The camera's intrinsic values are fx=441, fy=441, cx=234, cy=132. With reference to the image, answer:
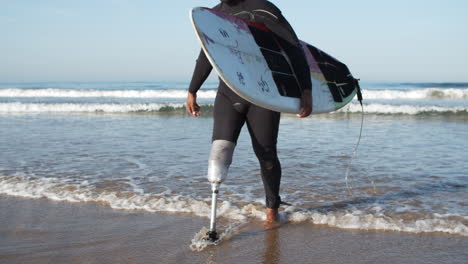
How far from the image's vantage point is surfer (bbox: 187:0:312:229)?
9.69ft

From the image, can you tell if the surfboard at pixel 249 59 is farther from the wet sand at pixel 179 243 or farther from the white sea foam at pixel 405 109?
the white sea foam at pixel 405 109

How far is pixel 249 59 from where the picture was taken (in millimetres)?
3029

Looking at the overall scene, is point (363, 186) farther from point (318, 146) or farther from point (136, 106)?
point (136, 106)

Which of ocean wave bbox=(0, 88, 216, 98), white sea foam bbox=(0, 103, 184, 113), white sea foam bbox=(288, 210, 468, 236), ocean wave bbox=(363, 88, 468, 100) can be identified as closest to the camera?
white sea foam bbox=(288, 210, 468, 236)

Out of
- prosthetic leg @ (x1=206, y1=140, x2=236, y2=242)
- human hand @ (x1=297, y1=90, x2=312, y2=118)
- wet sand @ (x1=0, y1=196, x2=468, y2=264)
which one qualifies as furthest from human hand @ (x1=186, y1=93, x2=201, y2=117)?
wet sand @ (x1=0, y1=196, x2=468, y2=264)

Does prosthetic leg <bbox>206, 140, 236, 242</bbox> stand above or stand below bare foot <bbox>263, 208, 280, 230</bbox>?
above

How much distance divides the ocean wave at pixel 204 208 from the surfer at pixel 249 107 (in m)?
0.56

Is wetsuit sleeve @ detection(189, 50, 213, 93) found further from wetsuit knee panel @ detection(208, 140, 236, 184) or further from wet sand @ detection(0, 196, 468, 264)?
wet sand @ detection(0, 196, 468, 264)

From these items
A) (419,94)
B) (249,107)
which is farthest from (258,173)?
(419,94)

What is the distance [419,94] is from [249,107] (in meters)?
20.4

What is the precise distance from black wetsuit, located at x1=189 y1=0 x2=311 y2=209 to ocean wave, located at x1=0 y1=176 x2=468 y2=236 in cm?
63

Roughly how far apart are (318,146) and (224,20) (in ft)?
14.5

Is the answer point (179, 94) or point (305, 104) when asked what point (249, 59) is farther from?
point (179, 94)

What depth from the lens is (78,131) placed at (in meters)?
9.18
